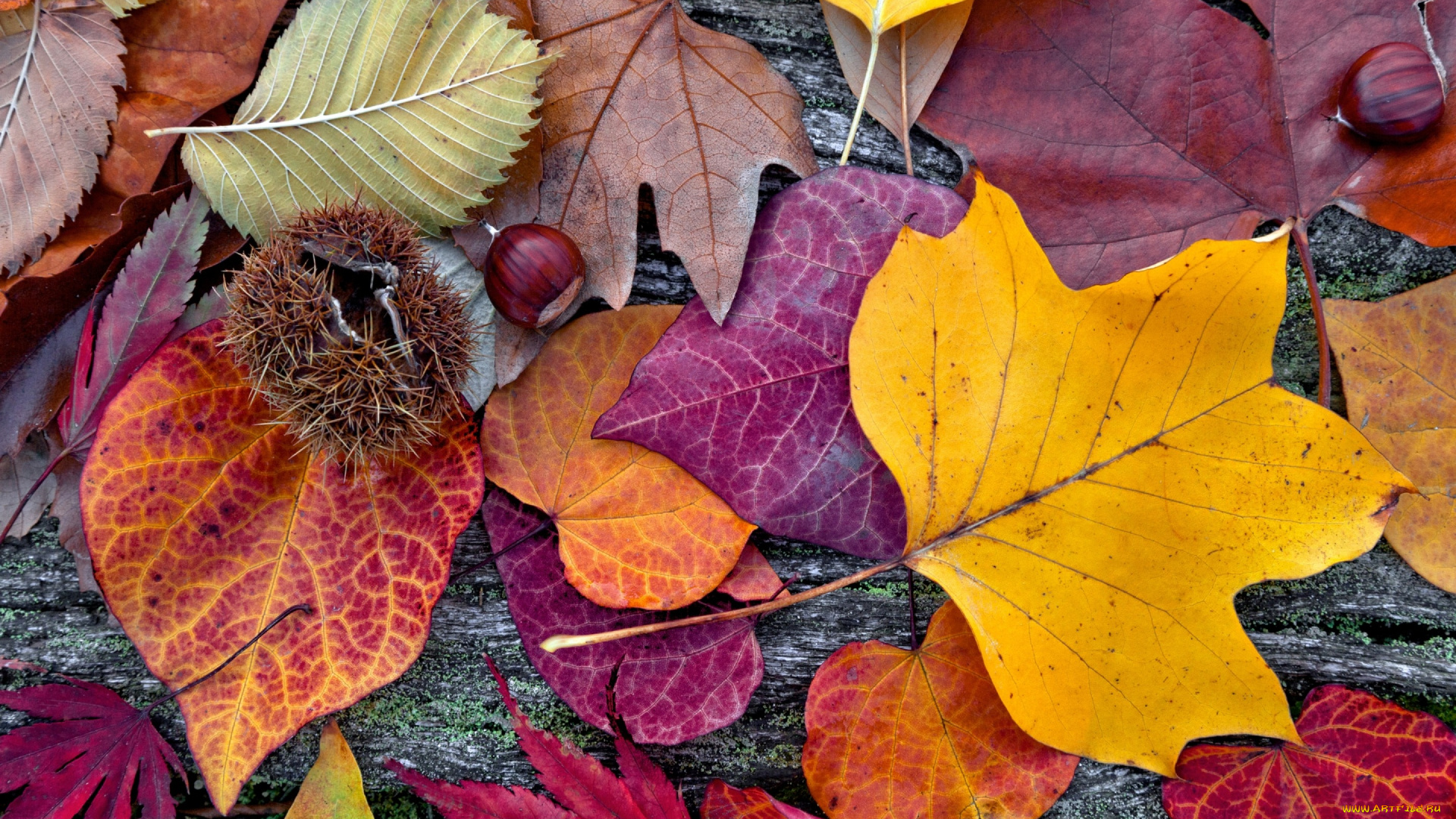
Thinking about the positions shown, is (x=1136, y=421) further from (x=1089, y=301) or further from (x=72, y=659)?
(x=72, y=659)

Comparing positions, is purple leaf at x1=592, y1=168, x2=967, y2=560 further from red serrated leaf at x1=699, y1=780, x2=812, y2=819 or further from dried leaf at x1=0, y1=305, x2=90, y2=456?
dried leaf at x1=0, y1=305, x2=90, y2=456

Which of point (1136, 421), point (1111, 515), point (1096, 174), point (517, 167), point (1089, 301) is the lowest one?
point (1111, 515)

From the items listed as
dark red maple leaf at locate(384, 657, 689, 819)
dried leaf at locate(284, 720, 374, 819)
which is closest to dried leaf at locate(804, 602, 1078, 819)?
dark red maple leaf at locate(384, 657, 689, 819)

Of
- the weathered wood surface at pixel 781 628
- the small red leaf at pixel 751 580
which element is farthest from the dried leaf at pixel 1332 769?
the small red leaf at pixel 751 580

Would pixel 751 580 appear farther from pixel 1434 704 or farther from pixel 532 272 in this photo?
pixel 1434 704

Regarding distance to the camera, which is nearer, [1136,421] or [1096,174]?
[1136,421]

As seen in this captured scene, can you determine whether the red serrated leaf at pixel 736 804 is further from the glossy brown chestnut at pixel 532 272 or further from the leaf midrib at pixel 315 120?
the leaf midrib at pixel 315 120

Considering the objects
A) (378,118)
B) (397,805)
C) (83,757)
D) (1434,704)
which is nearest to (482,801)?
(397,805)

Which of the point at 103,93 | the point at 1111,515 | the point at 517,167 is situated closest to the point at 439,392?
the point at 517,167
